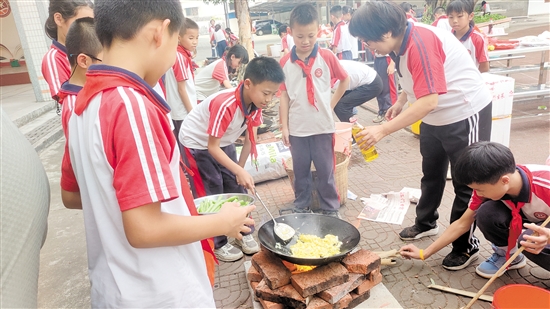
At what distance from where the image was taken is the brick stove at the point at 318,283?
2.31 m

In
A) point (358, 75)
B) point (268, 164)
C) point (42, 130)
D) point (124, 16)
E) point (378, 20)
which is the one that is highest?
point (124, 16)

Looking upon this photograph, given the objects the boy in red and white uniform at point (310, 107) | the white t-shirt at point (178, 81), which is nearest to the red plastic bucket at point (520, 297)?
the boy in red and white uniform at point (310, 107)

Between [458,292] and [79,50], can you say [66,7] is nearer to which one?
[79,50]

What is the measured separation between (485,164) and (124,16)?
1955mm

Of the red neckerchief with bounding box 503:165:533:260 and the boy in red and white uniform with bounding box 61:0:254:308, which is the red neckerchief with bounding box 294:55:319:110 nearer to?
the red neckerchief with bounding box 503:165:533:260

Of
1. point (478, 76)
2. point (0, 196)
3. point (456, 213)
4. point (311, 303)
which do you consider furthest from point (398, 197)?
point (0, 196)

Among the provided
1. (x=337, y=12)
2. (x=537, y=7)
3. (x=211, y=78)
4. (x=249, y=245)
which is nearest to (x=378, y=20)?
(x=249, y=245)

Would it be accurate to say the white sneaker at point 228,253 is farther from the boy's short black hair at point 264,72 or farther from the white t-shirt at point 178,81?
the white t-shirt at point 178,81

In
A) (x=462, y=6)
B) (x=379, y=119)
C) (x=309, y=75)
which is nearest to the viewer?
(x=309, y=75)

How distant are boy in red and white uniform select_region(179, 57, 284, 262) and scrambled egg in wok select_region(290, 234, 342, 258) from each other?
0.55 metres

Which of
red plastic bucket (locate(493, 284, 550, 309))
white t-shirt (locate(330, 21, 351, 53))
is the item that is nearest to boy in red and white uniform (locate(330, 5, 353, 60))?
white t-shirt (locate(330, 21, 351, 53))

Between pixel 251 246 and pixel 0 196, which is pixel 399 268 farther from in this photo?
pixel 0 196

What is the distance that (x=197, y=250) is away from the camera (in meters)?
1.39

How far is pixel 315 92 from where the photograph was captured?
3.61 metres
